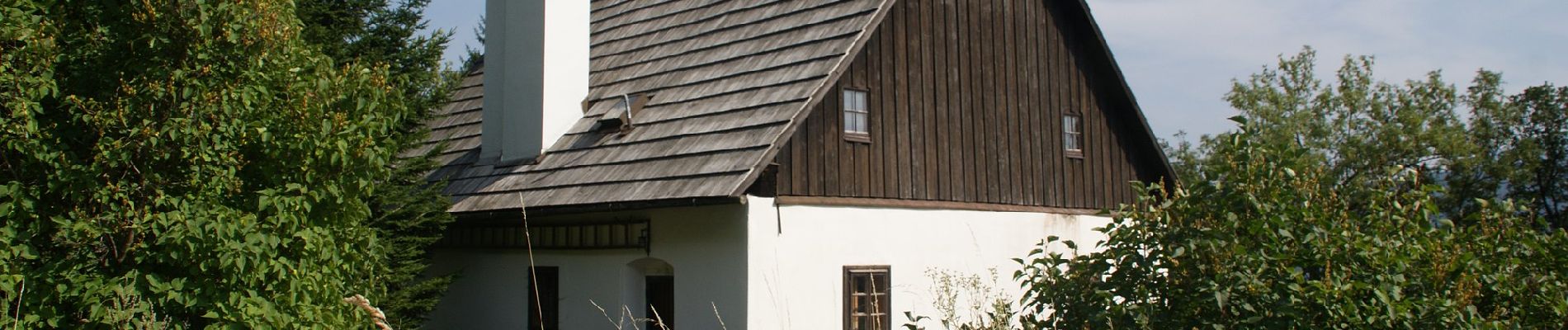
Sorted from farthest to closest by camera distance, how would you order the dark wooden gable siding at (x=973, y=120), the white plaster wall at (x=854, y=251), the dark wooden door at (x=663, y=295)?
1. the dark wooden door at (x=663, y=295)
2. the dark wooden gable siding at (x=973, y=120)
3. the white plaster wall at (x=854, y=251)

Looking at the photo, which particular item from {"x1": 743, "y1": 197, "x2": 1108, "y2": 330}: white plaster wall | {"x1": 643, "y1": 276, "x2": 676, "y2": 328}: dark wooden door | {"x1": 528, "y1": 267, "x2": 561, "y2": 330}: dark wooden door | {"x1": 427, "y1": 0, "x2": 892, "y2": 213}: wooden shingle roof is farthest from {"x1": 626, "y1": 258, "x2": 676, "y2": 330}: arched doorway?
{"x1": 743, "y1": 197, "x2": 1108, "y2": 330}: white plaster wall

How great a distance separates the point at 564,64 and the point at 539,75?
0.35 meters

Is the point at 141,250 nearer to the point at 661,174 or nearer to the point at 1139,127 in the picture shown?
the point at 661,174

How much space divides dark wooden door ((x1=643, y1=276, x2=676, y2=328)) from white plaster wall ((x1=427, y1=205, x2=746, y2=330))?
127mm

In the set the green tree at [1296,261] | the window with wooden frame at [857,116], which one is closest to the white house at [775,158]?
the window with wooden frame at [857,116]

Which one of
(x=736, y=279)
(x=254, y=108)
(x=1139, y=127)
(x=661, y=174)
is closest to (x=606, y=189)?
(x=661, y=174)

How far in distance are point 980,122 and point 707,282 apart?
3639mm

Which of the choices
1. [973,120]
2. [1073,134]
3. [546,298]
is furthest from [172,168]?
[1073,134]

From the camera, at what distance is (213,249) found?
7.56m

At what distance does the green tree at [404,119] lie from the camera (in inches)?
482

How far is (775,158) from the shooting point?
11953 mm

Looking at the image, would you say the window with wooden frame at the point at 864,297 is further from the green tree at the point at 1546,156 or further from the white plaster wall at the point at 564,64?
the green tree at the point at 1546,156

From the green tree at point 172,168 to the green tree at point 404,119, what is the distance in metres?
3.22

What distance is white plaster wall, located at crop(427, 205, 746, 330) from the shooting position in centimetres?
1198
